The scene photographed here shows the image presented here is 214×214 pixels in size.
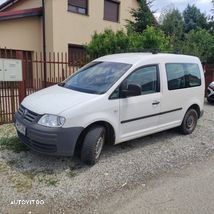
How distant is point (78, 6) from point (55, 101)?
1170cm

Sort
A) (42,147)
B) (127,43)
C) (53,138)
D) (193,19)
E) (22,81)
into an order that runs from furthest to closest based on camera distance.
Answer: (193,19) → (127,43) → (22,81) → (42,147) → (53,138)

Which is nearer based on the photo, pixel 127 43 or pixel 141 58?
pixel 141 58

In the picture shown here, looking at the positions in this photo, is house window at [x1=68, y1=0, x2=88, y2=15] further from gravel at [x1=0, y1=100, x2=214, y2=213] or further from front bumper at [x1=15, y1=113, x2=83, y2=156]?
front bumper at [x1=15, y1=113, x2=83, y2=156]

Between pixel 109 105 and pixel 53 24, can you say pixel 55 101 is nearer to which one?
pixel 109 105

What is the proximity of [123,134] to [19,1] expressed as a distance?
1451 centimetres

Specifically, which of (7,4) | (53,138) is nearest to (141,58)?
(53,138)

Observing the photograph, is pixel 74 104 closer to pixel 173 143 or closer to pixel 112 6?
pixel 173 143

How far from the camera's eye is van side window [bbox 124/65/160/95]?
15.8 ft

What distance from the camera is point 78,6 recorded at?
14.5 meters

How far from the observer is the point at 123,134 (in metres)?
4.65

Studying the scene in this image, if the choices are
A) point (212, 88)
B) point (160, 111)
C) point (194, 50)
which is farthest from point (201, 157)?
point (194, 50)

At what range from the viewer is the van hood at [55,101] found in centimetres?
396

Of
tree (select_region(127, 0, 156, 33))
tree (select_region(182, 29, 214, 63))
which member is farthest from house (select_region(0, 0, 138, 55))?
tree (select_region(182, 29, 214, 63))

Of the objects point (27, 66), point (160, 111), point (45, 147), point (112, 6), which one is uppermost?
point (112, 6)
